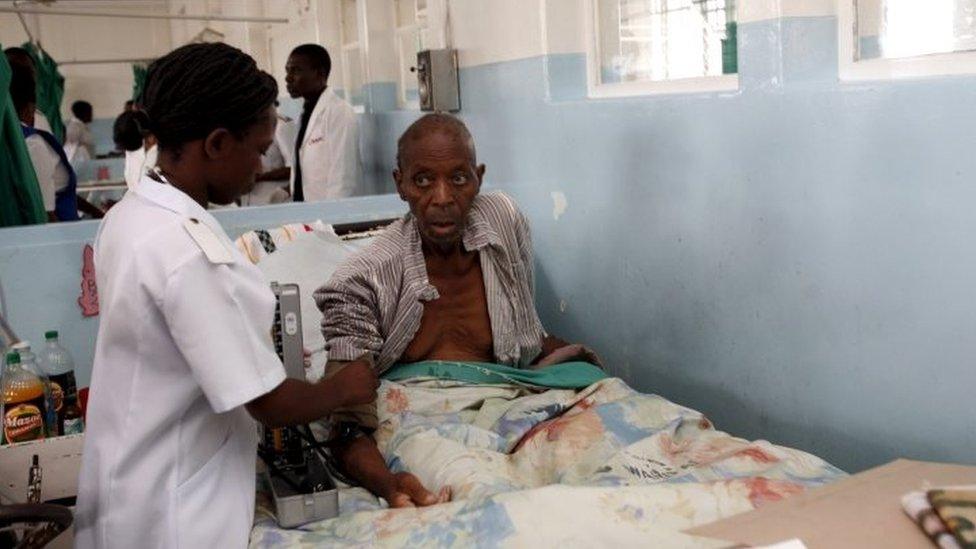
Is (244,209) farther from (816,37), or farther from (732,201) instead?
(816,37)

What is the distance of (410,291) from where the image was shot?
2.34m

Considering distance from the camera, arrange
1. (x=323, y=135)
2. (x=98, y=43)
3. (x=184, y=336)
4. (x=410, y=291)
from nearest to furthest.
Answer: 1. (x=184, y=336)
2. (x=410, y=291)
3. (x=323, y=135)
4. (x=98, y=43)

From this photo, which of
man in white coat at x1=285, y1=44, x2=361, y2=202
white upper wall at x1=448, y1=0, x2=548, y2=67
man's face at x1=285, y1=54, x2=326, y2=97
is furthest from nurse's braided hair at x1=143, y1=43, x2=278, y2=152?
man's face at x1=285, y1=54, x2=326, y2=97

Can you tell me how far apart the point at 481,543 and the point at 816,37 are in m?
1.40

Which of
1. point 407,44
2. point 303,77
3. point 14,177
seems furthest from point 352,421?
point 407,44

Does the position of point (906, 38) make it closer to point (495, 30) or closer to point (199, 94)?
point (199, 94)

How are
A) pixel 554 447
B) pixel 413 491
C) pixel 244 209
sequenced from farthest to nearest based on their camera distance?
pixel 244 209, pixel 554 447, pixel 413 491

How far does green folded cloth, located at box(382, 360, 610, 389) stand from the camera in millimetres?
2311

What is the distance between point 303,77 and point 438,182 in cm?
279

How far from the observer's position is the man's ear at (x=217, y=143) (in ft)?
5.01

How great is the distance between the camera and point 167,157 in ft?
5.12

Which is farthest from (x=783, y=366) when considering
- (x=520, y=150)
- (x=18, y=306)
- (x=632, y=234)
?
(x=18, y=306)

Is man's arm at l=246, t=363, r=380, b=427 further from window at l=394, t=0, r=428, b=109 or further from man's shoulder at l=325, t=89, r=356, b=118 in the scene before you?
window at l=394, t=0, r=428, b=109

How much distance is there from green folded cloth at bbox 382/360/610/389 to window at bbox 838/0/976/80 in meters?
0.97
